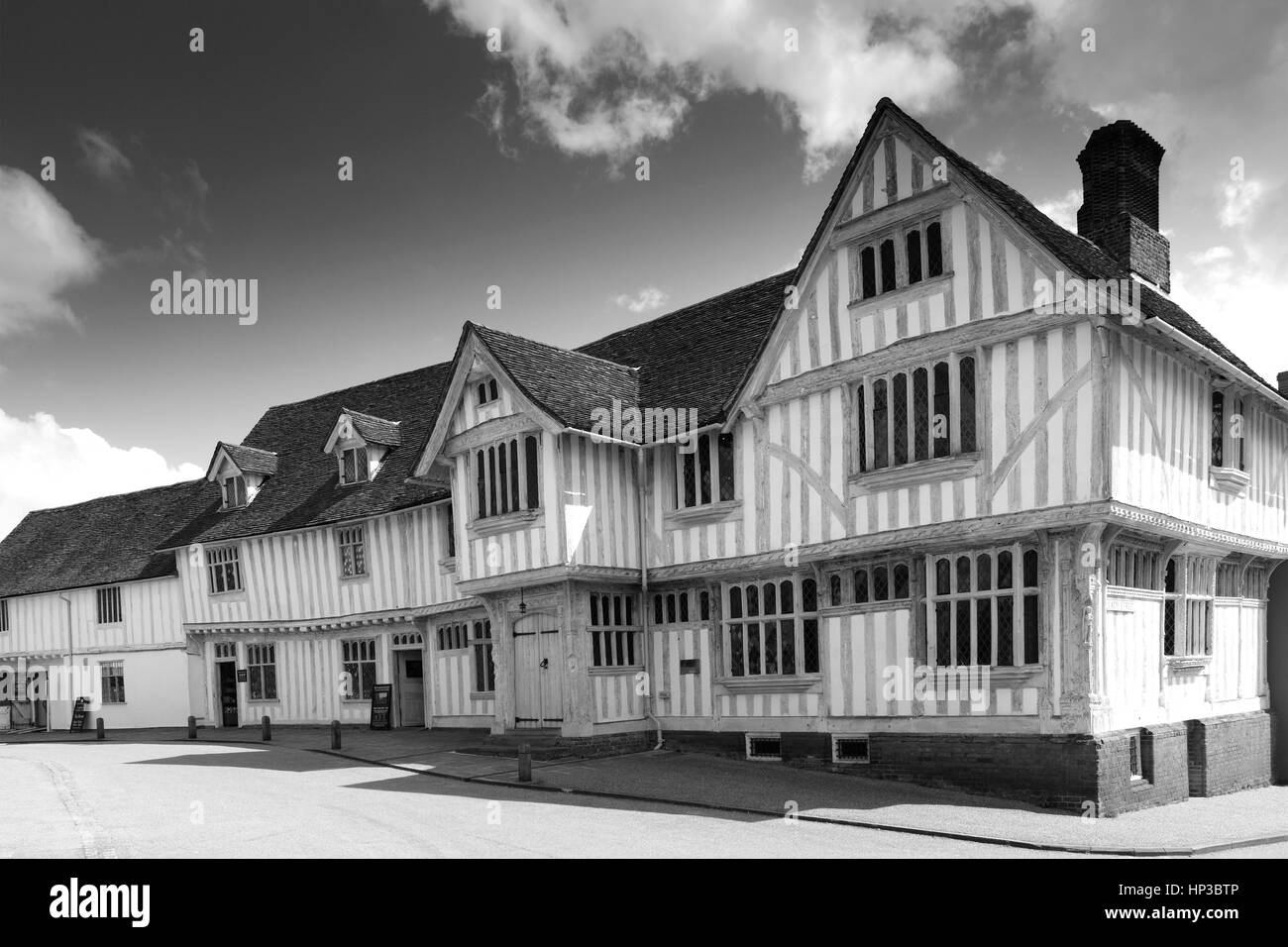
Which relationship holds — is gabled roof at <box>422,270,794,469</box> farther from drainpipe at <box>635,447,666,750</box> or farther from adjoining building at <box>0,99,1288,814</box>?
drainpipe at <box>635,447,666,750</box>

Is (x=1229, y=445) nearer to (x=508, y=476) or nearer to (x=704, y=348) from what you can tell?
(x=704, y=348)

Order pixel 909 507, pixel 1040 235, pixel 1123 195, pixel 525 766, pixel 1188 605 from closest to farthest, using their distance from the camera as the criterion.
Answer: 1. pixel 1040 235
2. pixel 909 507
3. pixel 525 766
4. pixel 1188 605
5. pixel 1123 195

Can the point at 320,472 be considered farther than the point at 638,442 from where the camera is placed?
Yes

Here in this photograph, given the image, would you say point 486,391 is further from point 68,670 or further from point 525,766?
point 68,670

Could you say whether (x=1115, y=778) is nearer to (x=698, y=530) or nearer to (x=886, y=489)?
(x=886, y=489)

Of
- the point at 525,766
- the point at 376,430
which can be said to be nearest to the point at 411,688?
the point at 376,430

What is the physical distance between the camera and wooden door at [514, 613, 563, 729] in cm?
2050

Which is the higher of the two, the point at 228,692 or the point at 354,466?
the point at 354,466

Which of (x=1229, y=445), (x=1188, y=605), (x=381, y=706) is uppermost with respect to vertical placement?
(x=1229, y=445)

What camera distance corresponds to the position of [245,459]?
3247cm

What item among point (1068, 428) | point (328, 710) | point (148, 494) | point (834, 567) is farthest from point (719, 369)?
point (148, 494)

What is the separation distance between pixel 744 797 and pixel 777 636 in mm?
3966

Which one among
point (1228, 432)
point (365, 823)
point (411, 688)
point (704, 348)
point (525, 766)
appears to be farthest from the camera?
point (411, 688)

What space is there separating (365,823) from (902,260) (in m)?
11.0
